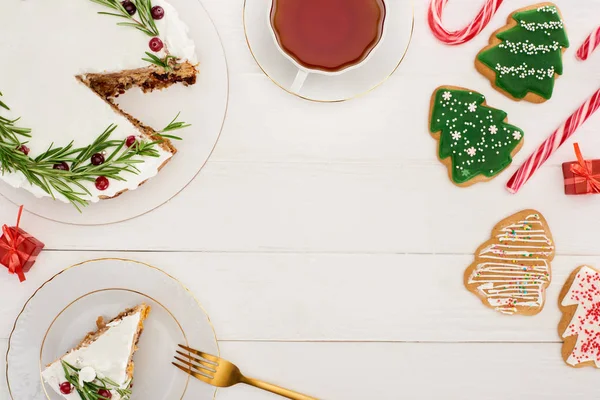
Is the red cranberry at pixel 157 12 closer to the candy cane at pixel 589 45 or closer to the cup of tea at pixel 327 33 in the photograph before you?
the cup of tea at pixel 327 33

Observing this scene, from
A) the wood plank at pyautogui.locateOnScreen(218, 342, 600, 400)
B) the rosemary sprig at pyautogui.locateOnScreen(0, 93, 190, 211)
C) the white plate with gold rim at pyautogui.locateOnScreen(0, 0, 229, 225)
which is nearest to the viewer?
the rosemary sprig at pyautogui.locateOnScreen(0, 93, 190, 211)

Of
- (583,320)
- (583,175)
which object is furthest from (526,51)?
(583,320)

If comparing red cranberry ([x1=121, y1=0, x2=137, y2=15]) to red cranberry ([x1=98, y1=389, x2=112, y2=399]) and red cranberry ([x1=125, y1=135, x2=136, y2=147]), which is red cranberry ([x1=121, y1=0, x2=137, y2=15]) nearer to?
red cranberry ([x1=125, y1=135, x2=136, y2=147])

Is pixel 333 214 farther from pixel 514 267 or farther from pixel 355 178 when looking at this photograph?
pixel 514 267

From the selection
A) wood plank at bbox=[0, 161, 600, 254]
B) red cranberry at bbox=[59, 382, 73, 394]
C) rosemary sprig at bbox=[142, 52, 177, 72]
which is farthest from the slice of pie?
rosemary sprig at bbox=[142, 52, 177, 72]

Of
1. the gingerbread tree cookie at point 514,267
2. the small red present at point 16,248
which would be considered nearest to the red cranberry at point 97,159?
the small red present at point 16,248
